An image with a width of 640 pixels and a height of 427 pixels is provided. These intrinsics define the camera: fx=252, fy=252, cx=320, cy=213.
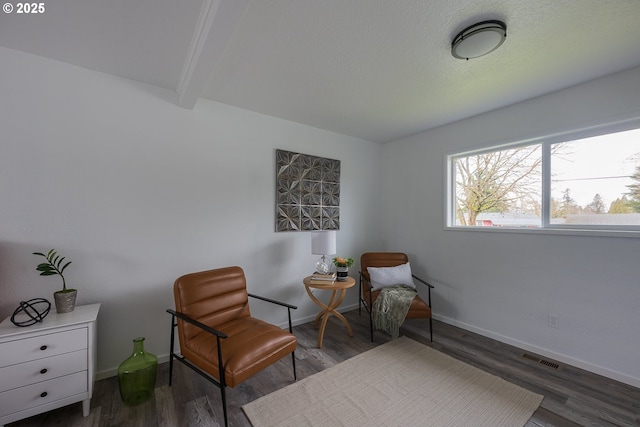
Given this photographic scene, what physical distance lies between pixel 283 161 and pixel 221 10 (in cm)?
184

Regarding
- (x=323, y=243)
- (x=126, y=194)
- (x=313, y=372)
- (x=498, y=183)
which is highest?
(x=498, y=183)

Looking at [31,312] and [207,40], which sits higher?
[207,40]

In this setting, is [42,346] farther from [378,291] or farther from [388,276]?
[388,276]

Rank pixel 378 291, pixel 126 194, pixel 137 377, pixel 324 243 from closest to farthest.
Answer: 1. pixel 137 377
2. pixel 126 194
3. pixel 324 243
4. pixel 378 291

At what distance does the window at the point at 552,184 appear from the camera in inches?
87.1

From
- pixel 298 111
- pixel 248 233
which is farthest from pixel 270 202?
pixel 298 111

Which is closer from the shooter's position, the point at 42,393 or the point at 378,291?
the point at 42,393

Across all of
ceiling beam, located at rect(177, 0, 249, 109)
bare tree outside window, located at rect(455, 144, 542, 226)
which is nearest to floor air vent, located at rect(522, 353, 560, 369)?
bare tree outside window, located at rect(455, 144, 542, 226)

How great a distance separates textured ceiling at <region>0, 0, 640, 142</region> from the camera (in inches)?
58.2

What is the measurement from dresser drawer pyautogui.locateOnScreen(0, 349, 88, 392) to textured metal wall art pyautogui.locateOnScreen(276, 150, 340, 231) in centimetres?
196

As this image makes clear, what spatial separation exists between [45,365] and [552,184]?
14.5 feet

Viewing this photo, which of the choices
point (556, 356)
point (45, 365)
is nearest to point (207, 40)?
point (45, 365)

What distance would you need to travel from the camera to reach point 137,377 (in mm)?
1866

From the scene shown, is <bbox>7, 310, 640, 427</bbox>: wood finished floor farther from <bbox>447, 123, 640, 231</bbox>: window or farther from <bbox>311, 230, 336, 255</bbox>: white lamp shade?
<bbox>447, 123, 640, 231</bbox>: window
